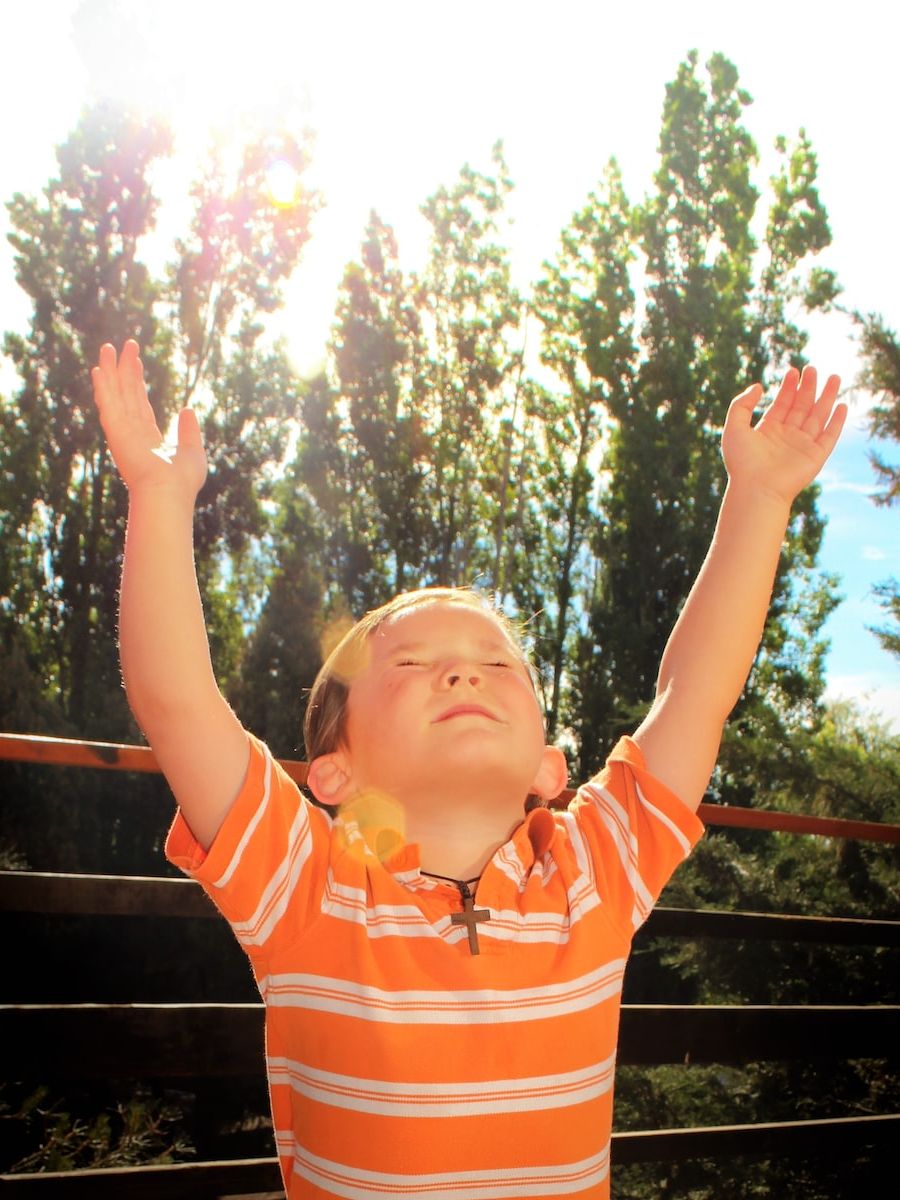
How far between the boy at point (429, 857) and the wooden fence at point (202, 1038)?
645 mm

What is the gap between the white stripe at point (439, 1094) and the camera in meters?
0.96

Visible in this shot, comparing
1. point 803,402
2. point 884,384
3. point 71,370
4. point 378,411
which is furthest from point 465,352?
point 803,402

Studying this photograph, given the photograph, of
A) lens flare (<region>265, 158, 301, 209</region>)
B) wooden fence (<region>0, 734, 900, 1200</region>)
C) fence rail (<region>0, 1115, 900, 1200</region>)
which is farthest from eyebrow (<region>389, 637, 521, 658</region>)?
lens flare (<region>265, 158, 301, 209</region>)

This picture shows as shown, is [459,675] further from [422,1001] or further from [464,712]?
[422,1001]

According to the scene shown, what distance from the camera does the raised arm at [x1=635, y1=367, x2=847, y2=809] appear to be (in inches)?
47.4

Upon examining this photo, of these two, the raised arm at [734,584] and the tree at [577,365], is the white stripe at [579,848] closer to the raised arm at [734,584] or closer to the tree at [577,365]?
the raised arm at [734,584]

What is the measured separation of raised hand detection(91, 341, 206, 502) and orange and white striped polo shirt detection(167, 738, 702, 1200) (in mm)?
321

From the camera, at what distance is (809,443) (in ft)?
4.36

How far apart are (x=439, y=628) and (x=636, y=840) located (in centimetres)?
35

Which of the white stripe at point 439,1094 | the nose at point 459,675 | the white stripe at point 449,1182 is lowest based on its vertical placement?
the white stripe at point 449,1182

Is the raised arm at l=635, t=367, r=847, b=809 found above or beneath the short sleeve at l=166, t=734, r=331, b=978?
above

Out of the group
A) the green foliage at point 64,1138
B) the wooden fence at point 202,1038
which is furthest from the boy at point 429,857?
the green foliage at point 64,1138

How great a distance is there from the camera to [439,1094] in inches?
37.8

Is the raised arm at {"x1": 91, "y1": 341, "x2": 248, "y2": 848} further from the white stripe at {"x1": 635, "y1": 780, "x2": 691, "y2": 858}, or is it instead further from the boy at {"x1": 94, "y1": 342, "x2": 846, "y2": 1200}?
the white stripe at {"x1": 635, "y1": 780, "x2": 691, "y2": 858}
